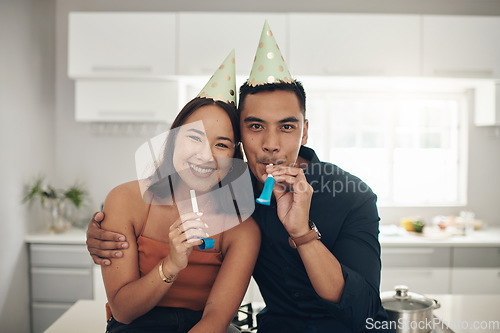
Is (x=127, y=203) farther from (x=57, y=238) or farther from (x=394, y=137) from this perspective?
(x=394, y=137)

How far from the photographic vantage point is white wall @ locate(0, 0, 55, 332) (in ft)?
7.76

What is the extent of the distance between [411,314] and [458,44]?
206 centimetres

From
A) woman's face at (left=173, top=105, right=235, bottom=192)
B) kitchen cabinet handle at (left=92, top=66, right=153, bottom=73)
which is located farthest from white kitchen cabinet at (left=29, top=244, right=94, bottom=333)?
woman's face at (left=173, top=105, right=235, bottom=192)

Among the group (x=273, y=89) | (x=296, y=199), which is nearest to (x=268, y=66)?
(x=273, y=89)

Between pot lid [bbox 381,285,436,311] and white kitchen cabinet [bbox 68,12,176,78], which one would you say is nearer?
pot lid [bbox 381,285,436,311]

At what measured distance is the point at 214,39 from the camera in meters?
2.53

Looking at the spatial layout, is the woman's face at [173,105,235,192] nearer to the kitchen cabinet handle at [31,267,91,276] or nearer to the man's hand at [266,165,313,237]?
the man's hand at [266,165,313,237]

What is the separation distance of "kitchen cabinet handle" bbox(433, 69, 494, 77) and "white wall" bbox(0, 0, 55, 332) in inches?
100

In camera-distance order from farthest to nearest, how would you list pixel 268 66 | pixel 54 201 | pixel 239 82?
pixel 239 82 → pixel 54 201 → pixel 268 66

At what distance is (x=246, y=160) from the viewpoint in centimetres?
114

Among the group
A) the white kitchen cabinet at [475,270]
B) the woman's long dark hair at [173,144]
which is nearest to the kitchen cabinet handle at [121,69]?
the woman's long dark hair at [173,144]

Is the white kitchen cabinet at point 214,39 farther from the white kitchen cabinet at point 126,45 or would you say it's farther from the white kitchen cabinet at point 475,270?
the white kitchen cabinet at point 475,270

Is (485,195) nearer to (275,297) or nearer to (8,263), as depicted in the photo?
(275,297)

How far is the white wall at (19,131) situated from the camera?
2.37 metres
